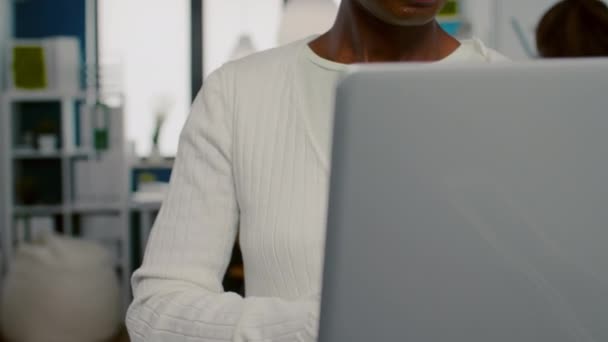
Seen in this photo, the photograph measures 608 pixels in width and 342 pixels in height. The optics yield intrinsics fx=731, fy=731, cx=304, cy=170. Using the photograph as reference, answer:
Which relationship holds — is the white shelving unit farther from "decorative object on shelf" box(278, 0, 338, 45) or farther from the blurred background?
"decorative object on shelf" box(278, 0, 338, 45)

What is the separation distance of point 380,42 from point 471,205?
0.48m

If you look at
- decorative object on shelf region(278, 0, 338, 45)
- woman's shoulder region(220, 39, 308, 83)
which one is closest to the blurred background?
decorative object on shelf region(278, 0, 338, 45)

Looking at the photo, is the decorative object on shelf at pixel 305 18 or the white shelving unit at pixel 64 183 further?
the white shelving unit at pixel 64 183

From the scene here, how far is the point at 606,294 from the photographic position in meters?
0.31

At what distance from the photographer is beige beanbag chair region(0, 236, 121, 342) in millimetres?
3703

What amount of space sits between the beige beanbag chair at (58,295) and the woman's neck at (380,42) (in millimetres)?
3279

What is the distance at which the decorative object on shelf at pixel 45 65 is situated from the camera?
14.5 feet

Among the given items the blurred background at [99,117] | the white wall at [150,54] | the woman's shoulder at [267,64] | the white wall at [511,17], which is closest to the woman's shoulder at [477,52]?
the woman's shoulder at [267,64]

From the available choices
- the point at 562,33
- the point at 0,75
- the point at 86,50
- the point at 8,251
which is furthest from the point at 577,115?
the point at 86,50

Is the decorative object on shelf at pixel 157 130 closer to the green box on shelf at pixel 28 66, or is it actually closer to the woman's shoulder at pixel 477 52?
the green box on shelf at pixel 28 66

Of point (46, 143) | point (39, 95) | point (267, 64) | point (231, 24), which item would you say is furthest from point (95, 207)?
point (267, 64)

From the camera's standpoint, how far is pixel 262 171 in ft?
2.31

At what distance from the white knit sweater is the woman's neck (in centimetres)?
2

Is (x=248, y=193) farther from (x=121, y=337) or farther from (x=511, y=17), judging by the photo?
(x=121, y=337)
